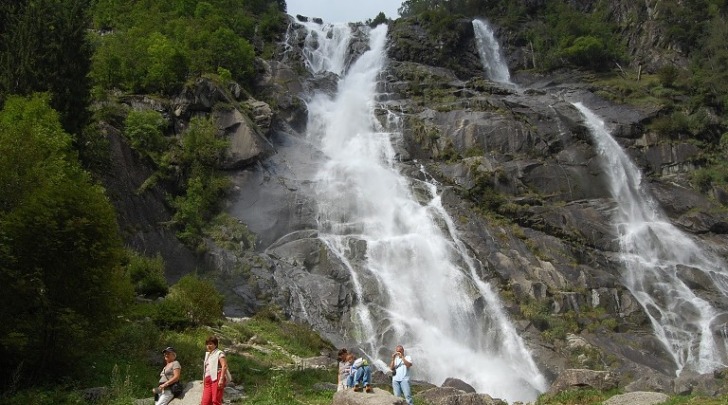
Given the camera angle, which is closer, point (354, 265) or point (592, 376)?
point (592, 376)

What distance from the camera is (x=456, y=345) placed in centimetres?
2527

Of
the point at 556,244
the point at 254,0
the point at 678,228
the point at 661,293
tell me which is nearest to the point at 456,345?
the point at 556,244

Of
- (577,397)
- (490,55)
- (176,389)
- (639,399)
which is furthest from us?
(490,55)

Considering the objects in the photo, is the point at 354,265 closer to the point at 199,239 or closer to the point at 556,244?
the point at 199,239

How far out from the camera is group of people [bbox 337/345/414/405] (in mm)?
12734

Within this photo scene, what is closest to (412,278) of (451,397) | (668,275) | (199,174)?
(199,174)

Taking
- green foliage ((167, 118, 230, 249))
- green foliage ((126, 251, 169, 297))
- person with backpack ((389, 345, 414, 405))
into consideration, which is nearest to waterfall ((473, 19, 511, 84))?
green foliage ((167, 118, 230, 249))

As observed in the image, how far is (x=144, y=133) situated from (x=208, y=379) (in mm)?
23218

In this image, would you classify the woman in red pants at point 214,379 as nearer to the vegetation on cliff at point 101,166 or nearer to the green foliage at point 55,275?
the vegetation on cliff at point 101,166

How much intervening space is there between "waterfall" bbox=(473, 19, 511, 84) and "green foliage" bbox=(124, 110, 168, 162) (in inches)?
1421

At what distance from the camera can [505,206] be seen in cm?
3409

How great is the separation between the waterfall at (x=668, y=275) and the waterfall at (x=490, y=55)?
71.7 feet

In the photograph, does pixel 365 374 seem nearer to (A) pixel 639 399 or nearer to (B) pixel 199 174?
(A) pixel 639 399

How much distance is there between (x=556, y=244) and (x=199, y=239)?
17.8m
